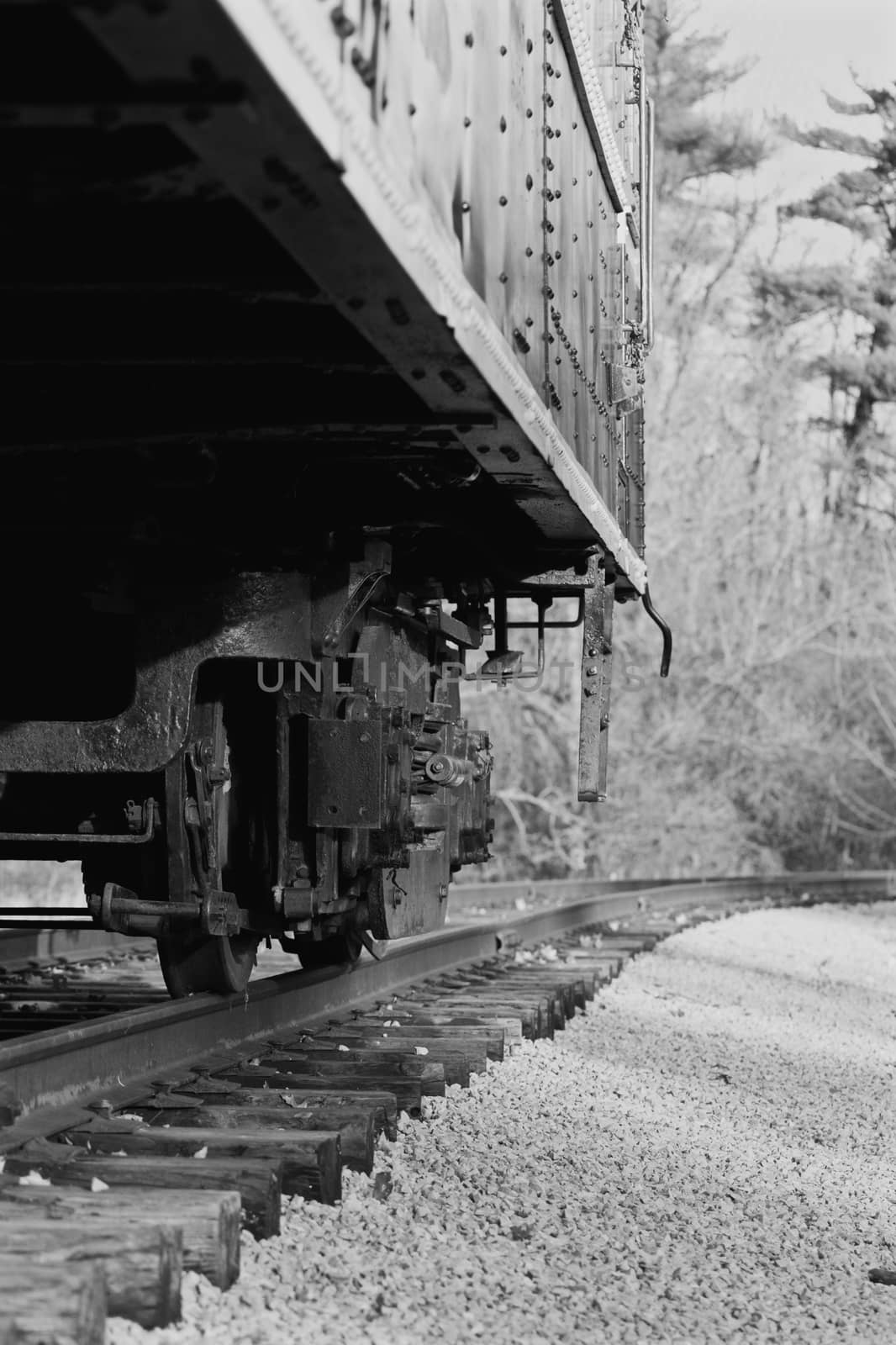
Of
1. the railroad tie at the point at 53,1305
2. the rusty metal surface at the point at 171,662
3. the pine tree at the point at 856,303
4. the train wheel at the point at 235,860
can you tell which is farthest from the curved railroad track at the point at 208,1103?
the pine tree at the point at 856,303

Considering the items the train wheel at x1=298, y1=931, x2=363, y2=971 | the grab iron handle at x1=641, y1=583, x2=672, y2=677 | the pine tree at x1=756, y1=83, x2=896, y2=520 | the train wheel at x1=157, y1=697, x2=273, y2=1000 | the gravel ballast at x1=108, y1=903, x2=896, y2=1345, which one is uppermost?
the pine tree at x1=756, y1=83, x2=896, y2=520

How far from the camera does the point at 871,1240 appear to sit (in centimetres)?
383

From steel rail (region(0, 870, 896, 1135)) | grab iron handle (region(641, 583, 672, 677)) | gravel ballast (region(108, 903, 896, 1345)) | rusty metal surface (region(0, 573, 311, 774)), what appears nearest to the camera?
gravel ballast (region(108, 903, 896, 1345))

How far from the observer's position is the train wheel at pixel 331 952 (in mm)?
6957

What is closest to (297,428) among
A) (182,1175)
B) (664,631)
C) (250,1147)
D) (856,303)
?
(250,1147)

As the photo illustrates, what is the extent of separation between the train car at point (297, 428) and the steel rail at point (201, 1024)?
0.21m

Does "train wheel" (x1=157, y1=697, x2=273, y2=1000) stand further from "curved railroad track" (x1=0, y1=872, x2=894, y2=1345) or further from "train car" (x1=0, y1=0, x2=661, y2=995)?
"curved railroad track" (x1=0, y1=872, x2=894, y2=1345)

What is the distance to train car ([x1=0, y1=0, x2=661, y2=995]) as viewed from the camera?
2.66 m

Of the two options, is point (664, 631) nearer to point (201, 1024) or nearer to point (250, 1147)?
point (201, 1024)

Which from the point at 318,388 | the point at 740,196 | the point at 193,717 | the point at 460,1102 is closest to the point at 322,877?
the point at 193,717

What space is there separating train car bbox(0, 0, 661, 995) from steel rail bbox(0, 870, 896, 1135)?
212 millimetres

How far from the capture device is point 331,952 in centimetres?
701

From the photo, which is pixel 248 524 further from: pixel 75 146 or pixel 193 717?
pixel 75 146

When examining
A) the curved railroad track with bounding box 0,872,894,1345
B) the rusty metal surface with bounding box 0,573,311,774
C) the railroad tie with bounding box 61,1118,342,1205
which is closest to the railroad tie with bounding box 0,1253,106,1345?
the curved railroad track with bounding box 0,872,894,1345
